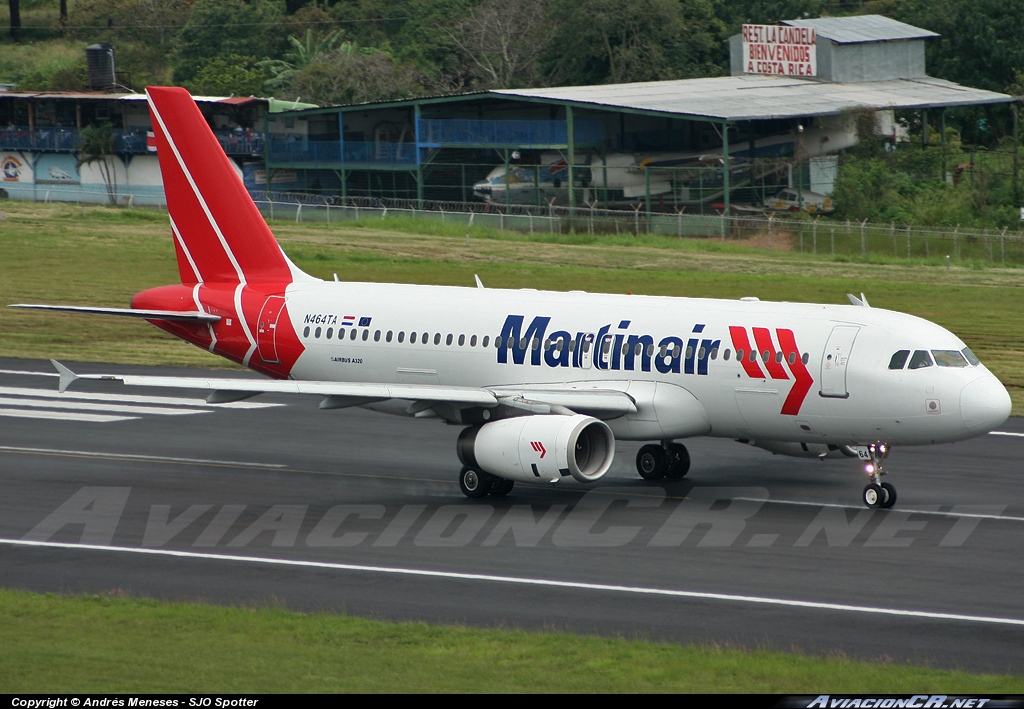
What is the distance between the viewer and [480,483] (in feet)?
90.7

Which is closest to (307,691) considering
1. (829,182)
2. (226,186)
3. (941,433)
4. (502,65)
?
(941,433)

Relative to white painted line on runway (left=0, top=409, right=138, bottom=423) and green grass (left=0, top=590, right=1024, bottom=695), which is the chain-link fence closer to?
white painted line on runway (left=0, top=409, right=138, bottom=423)

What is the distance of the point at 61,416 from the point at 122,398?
3.17 metres

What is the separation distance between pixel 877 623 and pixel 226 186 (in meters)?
20.0

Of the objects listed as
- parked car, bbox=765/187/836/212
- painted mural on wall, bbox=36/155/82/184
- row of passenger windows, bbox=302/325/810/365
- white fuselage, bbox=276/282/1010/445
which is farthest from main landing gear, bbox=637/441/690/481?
painted mural on wall, bbox=36/155/82/184

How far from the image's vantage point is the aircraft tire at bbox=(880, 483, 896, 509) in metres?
26.5

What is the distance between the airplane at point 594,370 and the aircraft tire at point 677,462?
0.04m

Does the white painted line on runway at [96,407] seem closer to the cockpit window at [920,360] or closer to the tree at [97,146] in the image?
the cockpit window at [920,360]

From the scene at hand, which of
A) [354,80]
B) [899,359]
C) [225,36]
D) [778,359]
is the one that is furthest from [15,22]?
[899,359]

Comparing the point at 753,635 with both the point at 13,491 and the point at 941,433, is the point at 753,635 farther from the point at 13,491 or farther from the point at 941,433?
the point at 13,491

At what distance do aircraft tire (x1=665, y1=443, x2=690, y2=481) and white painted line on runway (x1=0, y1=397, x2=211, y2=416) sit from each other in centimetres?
1389

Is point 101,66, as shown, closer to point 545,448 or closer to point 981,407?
point 545,448

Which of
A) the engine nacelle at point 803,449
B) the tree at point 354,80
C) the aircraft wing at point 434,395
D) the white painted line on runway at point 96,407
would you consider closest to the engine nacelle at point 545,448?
the aircraft wing at point 434,395

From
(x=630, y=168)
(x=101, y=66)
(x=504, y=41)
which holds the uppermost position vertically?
(x=504, y=41)
